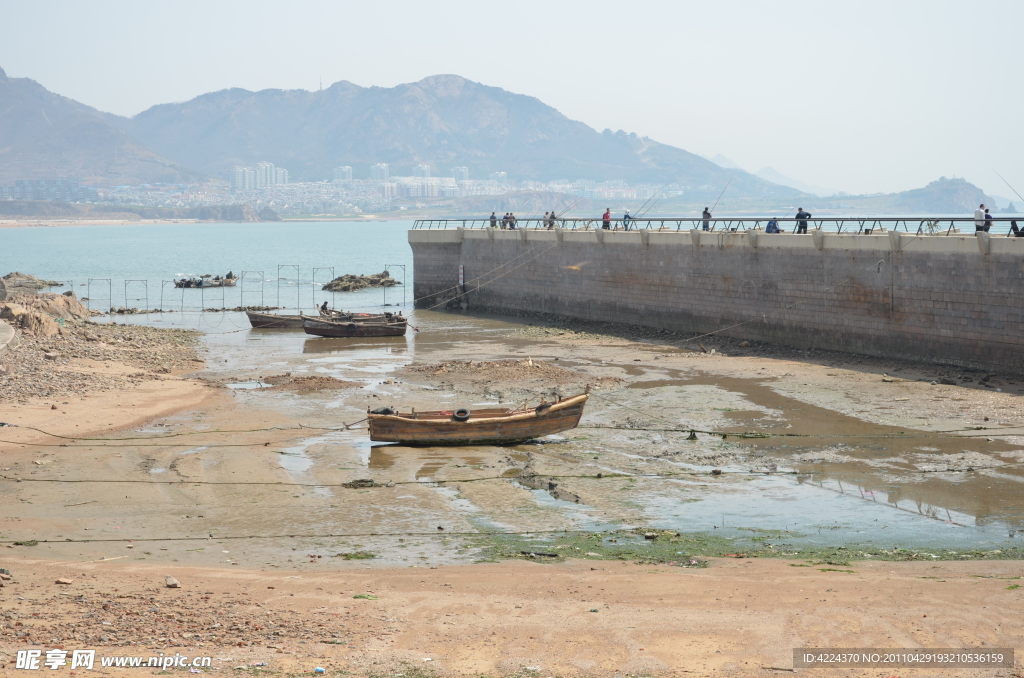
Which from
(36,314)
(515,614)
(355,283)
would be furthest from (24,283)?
(515,614)

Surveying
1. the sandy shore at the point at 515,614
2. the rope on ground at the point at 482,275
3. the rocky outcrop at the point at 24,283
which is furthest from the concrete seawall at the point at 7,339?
the rocky outcrop at the point at 24,283

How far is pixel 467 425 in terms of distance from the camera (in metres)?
20.5

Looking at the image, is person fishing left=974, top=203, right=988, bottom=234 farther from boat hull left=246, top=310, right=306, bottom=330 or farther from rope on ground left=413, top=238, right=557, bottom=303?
boat hull left=246, top=310, right=306, bottom=330

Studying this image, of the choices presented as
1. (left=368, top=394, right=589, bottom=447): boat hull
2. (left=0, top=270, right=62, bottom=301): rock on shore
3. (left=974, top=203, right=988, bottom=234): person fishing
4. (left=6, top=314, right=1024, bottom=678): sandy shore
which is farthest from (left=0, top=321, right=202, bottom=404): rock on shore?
(left=0, top=270, right=62, bottom=301): rock on shore

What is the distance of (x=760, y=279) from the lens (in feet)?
118

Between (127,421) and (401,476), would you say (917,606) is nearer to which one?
(401,476)

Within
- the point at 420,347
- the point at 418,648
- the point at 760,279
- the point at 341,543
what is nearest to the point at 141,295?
the point at 420,347

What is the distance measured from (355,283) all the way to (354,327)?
29.2 metres

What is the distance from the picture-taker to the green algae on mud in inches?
545

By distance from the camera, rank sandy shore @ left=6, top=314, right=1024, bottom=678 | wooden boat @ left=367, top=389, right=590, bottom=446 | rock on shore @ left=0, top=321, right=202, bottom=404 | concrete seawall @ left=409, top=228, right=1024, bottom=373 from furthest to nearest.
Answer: concrete seawall @ left=409, top=228, right=1024, bottom=373
rock on shore @ left=0, top=321, right=202, bottom=404
wooden boat @ left=367, top=389, right=590, bottom=446
sandy shore @ left=6, top=314, right=1024, bottom=678

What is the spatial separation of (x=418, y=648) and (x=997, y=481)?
12.3m

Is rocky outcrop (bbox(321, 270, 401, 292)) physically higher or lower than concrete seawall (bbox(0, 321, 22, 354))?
higher

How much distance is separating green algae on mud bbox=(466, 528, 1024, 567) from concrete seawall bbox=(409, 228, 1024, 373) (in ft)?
48.7

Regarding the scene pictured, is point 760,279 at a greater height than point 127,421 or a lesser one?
greater
